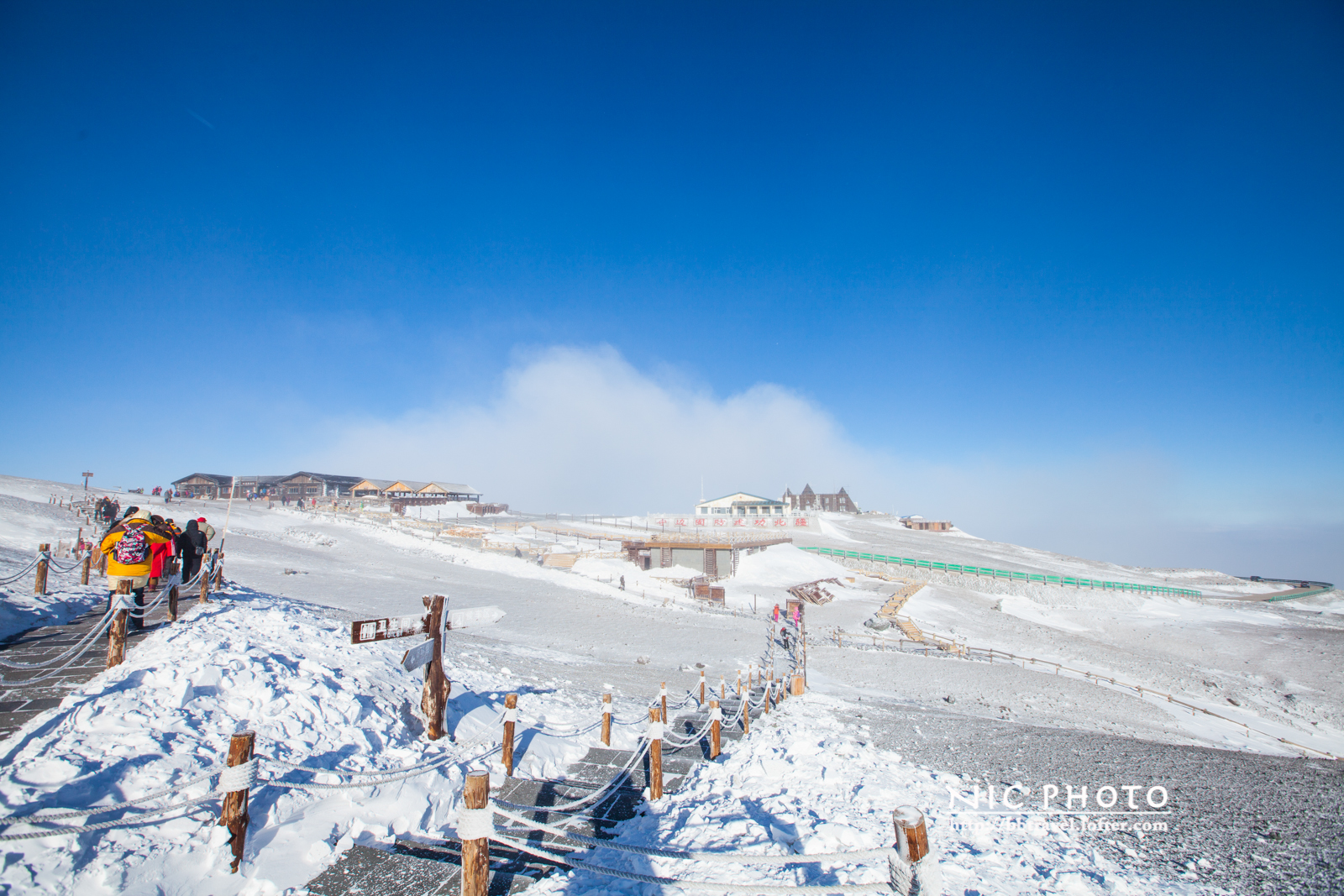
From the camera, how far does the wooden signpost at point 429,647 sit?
6522mm

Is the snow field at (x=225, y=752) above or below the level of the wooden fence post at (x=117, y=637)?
below

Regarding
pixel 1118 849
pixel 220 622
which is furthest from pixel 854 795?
pixel 220 622

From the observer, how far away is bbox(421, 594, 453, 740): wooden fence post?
7129 millimetres

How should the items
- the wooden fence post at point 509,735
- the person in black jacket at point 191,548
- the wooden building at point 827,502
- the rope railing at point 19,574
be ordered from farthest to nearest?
the wooden building at point 827,502 → the person in black jacket at point 191,548 → the rope railing at point 19,574 → the wooden fence post at point 509,735

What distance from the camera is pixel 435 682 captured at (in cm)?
730

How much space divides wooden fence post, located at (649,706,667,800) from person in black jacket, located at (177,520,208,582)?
1205 centimetres

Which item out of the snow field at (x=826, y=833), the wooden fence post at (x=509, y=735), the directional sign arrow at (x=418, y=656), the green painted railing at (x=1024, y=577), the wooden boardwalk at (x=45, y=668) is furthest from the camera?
the green painted railing at (x=1024, y=577)

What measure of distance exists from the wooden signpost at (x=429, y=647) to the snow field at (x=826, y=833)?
2.91 m

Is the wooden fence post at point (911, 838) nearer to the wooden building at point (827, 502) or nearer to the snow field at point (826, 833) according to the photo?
the snow field at point (826, 833)

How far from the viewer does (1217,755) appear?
10.7 metres

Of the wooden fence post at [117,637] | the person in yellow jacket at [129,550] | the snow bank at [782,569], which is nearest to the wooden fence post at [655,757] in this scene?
the wooden fence post at [117,637]

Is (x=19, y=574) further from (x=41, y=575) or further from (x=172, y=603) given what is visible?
(x=172, y=603)

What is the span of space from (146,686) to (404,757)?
3.07m

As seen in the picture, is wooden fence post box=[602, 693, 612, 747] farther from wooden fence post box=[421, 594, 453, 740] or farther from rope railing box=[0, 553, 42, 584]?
rope railing box=[0, 553, 42, 584]
